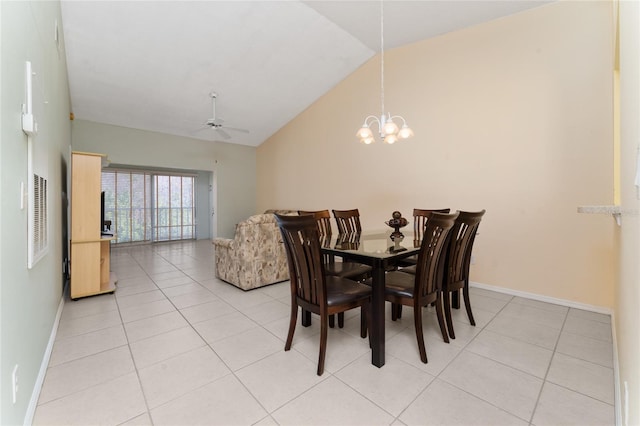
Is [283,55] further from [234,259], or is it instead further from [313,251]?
[313,251]

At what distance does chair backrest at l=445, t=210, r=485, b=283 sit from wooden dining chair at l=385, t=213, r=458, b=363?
19cm

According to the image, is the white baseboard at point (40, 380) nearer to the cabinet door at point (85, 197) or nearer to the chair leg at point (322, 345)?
the cabinet door at point (85, 197)

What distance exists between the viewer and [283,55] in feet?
15.1

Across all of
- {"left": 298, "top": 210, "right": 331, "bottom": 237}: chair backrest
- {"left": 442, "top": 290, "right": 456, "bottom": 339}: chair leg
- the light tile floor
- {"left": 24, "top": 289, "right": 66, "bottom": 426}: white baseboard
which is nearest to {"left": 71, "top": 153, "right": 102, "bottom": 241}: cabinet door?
the light tile floor

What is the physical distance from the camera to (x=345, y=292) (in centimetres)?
196

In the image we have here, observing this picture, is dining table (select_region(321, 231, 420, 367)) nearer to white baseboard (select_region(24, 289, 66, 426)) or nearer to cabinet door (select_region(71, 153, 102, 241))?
white baseboard (select_region(24, 289, 66, 426))

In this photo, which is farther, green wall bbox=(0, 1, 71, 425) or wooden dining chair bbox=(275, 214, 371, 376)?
wooden dining chair bbox=(275, 214, 371, 376)

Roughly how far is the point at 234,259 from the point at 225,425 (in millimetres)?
2369

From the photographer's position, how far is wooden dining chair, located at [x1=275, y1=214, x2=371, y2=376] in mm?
1828

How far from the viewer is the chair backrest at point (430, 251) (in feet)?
6.14

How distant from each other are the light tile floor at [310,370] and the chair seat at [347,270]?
0.49m

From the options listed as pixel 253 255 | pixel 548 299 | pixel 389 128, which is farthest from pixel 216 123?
pixel 548 299

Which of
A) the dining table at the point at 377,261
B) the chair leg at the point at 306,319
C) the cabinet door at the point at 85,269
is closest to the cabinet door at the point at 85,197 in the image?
the cabinet door at the point at 85,269

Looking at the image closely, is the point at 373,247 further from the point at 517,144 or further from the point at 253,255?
the point at 517,144
